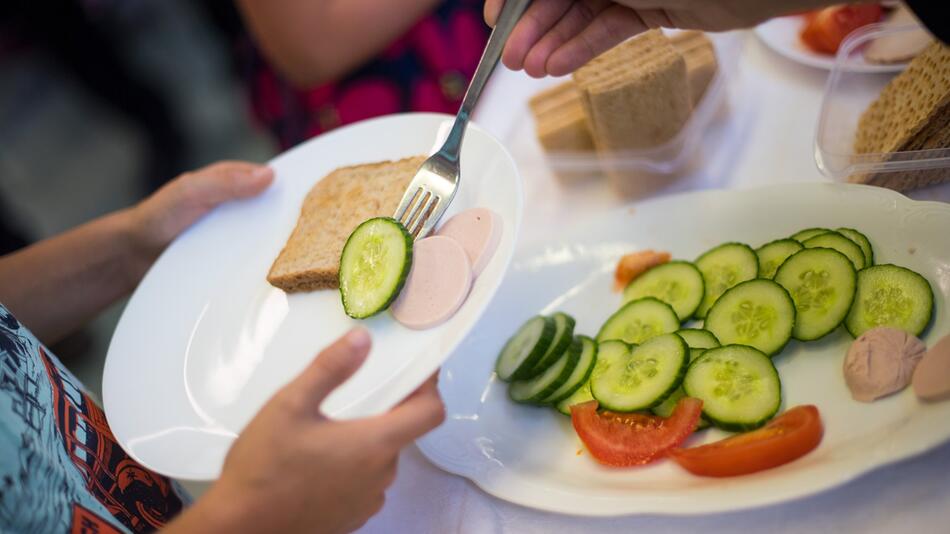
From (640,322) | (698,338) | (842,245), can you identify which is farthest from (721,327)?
(842,245)

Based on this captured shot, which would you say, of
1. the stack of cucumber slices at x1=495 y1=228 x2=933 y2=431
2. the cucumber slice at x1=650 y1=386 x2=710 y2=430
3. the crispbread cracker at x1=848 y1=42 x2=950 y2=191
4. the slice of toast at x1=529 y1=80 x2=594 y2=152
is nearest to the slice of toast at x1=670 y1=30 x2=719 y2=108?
the slice of toast at x1=529 y1=80 x2=594 y2=152

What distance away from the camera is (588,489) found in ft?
3.73

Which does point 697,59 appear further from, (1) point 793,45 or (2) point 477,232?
(2) point 477,232

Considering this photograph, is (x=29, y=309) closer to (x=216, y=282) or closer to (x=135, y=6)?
(x=216, y=282)

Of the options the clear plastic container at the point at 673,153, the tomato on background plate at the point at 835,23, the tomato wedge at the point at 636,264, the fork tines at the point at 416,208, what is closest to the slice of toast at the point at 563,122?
the clear plastic container at the point at 673,153

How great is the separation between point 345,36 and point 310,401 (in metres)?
1.52

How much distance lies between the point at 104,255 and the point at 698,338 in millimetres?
1348

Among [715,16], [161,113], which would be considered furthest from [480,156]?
[161,113]

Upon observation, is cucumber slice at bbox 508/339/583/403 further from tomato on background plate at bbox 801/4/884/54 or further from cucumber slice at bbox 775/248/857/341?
tomato on background plate at bbox 801/4/884/54

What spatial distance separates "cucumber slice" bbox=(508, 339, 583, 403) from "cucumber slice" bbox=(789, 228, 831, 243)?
44cm

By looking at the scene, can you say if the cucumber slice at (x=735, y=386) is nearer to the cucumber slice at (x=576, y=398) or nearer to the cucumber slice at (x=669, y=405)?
the cucumber slice at (x=669, y=405)

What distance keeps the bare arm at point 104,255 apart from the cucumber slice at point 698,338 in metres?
0.96

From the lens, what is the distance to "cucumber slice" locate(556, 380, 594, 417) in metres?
1.28

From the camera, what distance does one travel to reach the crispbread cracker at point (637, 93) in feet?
4.97
